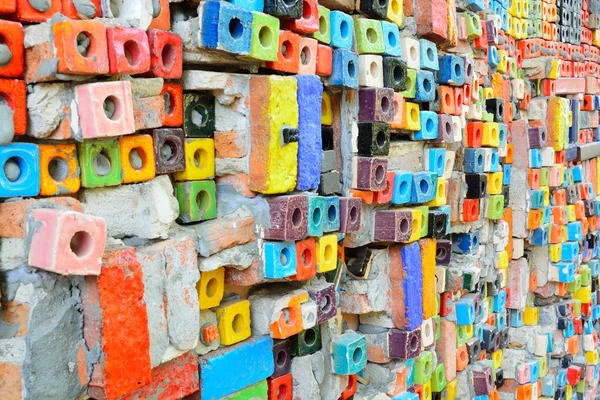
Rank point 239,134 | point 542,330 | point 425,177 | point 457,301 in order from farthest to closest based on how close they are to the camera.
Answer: point 542,330 < point 457,301 < point 425,177 < point 239,134

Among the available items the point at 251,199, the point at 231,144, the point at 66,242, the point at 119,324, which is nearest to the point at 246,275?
the point at 251,199

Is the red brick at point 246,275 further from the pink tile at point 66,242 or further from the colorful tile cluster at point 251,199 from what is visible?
the pink tile at point 66,242

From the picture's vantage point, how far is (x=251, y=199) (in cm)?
126

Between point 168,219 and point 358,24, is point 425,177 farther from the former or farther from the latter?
point 168,219

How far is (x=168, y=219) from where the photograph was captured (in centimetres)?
111

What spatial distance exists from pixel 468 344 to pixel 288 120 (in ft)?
4.08

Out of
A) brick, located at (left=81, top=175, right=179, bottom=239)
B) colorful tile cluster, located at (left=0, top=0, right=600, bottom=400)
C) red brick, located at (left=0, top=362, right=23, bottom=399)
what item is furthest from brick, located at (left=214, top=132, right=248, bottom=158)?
red brick, located at (left=0, top=362, right=23, bottom=399)

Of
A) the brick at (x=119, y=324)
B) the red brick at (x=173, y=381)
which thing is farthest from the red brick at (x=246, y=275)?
the brick at (x=119, y=324)

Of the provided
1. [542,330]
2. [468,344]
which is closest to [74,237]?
[468,344]

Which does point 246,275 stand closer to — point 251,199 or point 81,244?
point 251,199

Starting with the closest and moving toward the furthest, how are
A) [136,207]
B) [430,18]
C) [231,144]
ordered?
1. [136,207]
2. [231,144]
3. [430,18]

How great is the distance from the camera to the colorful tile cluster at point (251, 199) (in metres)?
0.93

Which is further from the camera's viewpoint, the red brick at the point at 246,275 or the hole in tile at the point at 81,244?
the red brick at the point at 246,275

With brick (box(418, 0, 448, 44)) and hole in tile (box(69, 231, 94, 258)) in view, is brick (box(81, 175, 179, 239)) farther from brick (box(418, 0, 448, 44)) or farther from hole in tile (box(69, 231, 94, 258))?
brick (box(418, 0, 448, 44))
